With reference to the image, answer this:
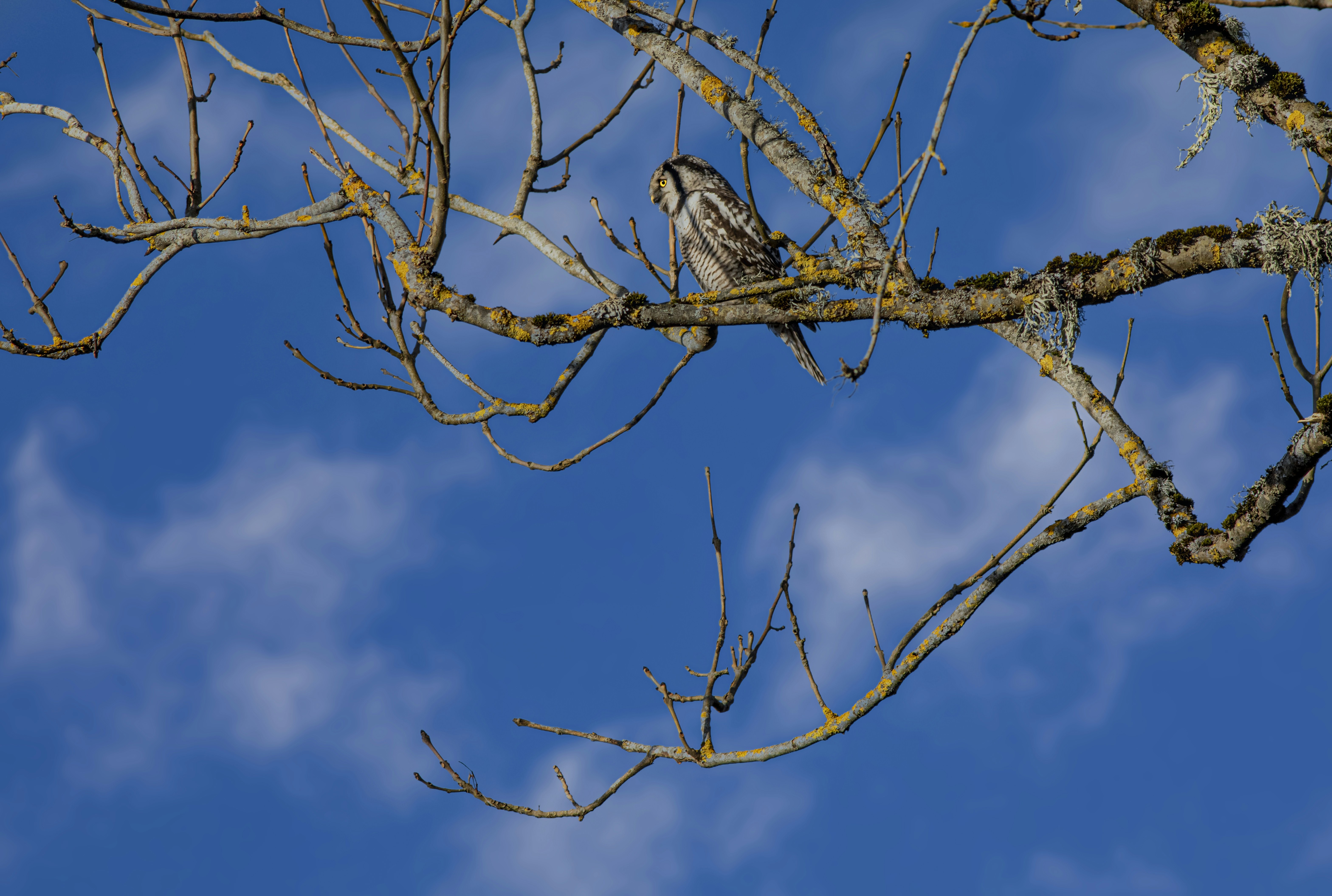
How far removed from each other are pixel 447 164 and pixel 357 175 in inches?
55.5

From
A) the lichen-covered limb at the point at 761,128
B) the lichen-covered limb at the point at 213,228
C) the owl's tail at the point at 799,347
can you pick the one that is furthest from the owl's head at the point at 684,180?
the lichen-covered limb at the point at 213,228

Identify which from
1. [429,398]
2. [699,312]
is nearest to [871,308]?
[699,312]

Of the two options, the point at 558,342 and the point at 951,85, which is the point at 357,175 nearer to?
the point at 558,342

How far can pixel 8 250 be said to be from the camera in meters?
4.88

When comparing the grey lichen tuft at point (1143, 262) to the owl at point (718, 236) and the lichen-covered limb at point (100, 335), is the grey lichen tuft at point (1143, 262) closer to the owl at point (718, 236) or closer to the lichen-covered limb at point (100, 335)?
the owl at point (718, 236)

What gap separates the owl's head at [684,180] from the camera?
6.38 metres

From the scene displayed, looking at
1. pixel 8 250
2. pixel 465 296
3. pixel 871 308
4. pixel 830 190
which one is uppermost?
pixel 8 250

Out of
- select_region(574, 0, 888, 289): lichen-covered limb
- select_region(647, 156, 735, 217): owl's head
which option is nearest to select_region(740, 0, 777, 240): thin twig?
select_region(574, 0, 888, 289): lichen-covered limb

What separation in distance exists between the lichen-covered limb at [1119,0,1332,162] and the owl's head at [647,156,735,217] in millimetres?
3481

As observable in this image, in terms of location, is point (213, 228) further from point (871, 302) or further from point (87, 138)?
point (871, 302)

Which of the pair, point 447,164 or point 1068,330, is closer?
point 447,164

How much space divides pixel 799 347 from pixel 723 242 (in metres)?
0.88

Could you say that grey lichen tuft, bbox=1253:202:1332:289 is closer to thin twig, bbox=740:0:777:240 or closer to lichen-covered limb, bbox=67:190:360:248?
thin twig, bbox=740:0:777:240

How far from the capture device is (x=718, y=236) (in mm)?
6168
